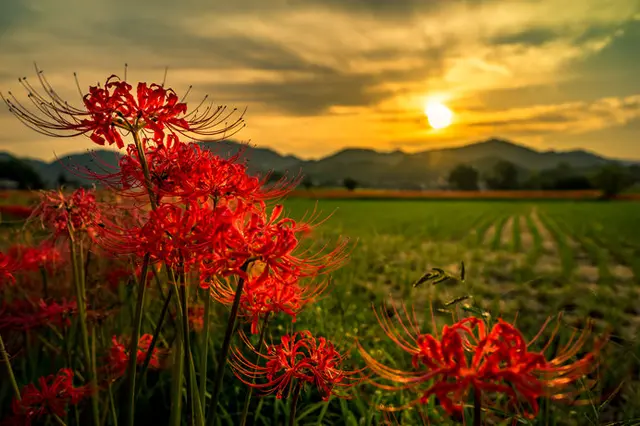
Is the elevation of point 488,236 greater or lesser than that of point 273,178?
lesser

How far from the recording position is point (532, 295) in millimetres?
10008

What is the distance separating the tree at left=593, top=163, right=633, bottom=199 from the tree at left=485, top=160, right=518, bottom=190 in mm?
23643

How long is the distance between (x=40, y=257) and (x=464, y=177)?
4631 inches

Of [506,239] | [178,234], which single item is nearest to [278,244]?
[178,234]

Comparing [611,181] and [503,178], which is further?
[503,178]

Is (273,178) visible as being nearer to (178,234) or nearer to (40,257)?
(178,234)

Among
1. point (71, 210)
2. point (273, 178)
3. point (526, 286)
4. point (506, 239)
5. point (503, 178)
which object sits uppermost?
point (273, 178)

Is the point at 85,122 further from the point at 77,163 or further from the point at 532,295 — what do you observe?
the point at 532,295

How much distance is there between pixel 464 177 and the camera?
117m

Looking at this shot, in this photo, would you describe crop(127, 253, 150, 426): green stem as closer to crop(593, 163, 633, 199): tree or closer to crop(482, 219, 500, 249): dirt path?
crop(482, 219, 500, 249): dirt path

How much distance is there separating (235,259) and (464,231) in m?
23.9

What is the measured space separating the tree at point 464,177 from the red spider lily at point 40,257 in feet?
375

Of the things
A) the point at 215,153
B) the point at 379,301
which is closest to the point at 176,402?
the point at 215,153

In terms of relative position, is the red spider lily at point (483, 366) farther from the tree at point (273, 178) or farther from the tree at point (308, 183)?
the tree at point (308, 183)
